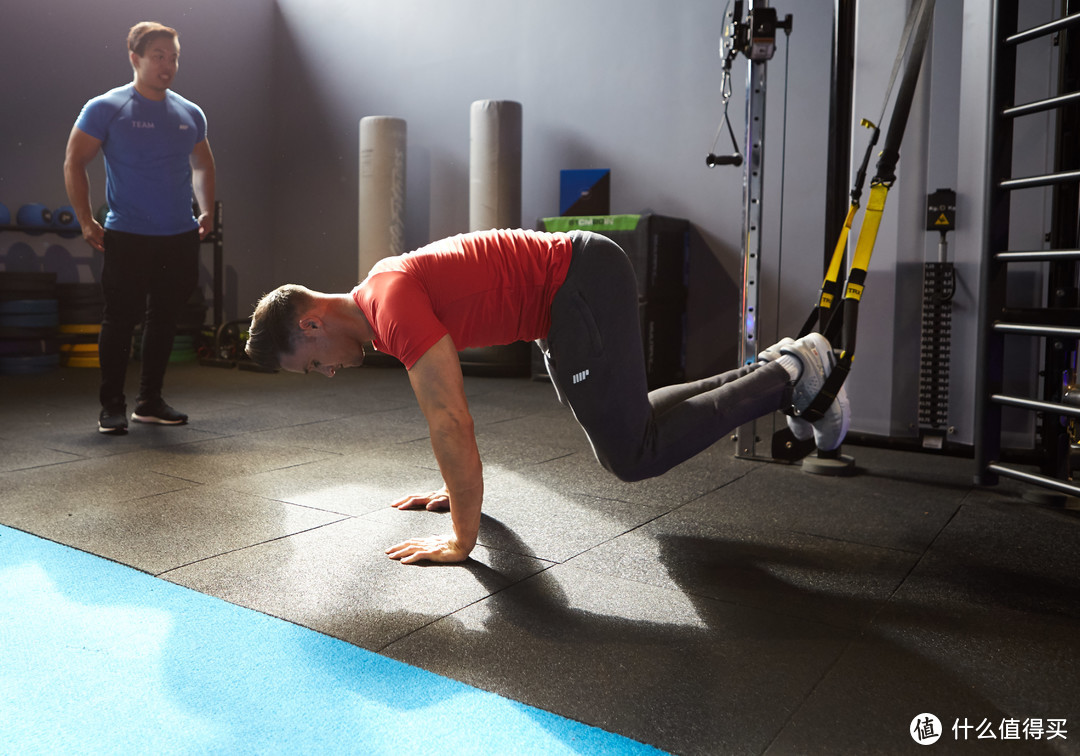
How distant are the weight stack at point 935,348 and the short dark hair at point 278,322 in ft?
8.19

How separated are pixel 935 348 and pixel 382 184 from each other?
4.35m

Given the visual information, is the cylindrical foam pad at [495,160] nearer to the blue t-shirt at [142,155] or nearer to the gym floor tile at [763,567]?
the blue t-shirt at [142,155]

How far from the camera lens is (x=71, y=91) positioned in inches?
253

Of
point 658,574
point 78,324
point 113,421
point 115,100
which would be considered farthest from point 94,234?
point 78,324

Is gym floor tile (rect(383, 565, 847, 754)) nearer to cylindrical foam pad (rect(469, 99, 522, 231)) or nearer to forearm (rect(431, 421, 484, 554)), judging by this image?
forearm (rect(431, 421, 484, 554))

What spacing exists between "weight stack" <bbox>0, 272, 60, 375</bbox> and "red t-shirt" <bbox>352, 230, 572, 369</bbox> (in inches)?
198

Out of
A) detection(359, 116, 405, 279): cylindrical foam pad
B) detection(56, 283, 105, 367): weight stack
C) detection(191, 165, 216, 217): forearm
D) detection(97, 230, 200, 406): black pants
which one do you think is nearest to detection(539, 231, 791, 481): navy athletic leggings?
Answer: detection(97, 230, 200, 406): black pants

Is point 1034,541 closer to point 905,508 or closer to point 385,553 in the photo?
point 905,508

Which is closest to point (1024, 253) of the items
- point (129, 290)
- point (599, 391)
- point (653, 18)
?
point (599, 391)

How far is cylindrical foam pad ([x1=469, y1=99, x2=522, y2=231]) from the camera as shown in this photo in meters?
5.84

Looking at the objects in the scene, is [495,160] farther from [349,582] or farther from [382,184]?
[349,582]

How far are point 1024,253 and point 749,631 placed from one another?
1.11 meters

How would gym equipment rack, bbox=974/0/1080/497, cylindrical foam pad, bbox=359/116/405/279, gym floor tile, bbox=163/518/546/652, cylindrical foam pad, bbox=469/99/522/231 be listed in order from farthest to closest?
cylindrical foam pad, bbox=359/116/405/279
cylindrical foam pad, bbox=469/99/522/231
gym equipment rack, bbox=974/0/1080/497
gym floor tile, bbox=163/518/546/652

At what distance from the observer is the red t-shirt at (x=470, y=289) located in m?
1.68
